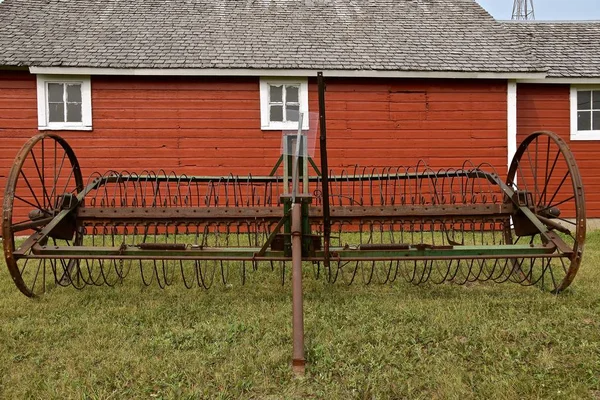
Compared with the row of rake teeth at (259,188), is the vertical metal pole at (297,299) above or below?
below

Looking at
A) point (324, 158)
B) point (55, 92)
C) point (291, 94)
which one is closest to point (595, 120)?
point (291, 94)

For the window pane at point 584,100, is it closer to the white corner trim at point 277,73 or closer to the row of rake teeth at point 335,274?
the white corner trim at point 277,73

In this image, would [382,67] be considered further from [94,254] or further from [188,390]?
[188,390]

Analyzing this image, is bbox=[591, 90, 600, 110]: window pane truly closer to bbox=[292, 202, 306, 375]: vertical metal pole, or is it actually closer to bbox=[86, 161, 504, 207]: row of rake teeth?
bbox=[86, 161, 504, 207]: row of rake teeth

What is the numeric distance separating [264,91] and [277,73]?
17.2 inches

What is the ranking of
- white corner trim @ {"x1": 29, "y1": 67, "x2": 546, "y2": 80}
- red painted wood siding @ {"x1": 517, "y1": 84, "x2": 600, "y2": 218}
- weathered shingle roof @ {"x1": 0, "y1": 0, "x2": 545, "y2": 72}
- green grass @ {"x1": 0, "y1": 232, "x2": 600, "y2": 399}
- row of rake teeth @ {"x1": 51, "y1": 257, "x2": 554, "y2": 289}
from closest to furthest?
1. green grass @ {"x1": 0, "y1": 232, "x2": 600, "y2": 399}
2. row of rake teeth @ {"x1": 51, "y1": 257, "x2": 554, "y2": 289}
3. white corner trim @ {"x1": 29, "y1": 67, "x2": 546, "y2": 80}
4. weathered shingle roof @ {"x1": 0, "y1": 0, "x2": 545, "y2": 72}
5. red painted wood siding @ {"x1": 517, "y1": 84, "x2": 600, "y2": 218}

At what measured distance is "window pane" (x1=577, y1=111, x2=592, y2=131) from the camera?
27.7 ft

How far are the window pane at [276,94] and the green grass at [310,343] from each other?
4677mm

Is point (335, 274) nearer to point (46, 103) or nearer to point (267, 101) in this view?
point (267, 101)

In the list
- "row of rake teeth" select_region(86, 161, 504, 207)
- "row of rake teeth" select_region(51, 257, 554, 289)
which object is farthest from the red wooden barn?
"row of rake teeth" select_region(51, 257, 554, 289)

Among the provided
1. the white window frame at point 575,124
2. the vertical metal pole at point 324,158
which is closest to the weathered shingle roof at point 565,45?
the white window frame at point 575,124

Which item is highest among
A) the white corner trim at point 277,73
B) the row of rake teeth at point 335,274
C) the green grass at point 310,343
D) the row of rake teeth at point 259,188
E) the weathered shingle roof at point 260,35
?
the weathered shingle roof at point 260,35

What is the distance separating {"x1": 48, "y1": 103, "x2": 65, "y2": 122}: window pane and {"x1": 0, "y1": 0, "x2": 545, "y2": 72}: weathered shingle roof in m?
0.76

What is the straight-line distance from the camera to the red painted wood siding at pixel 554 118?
8289mm
